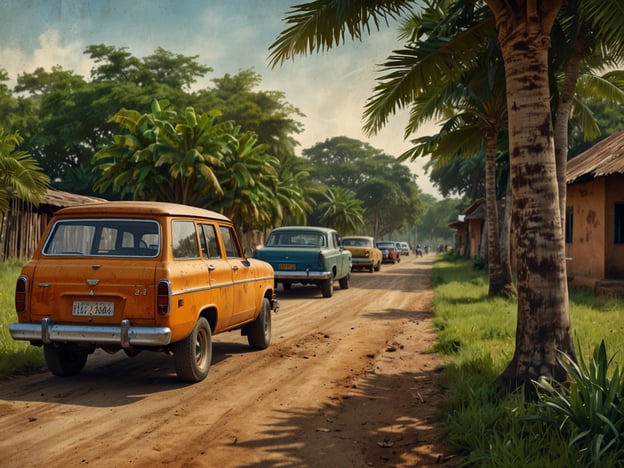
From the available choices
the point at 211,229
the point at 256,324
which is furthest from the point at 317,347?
the point at 211,229

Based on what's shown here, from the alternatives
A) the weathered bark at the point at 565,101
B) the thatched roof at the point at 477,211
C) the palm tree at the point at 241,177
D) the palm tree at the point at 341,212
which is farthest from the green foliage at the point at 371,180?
the weathered bark at the point at 565,101

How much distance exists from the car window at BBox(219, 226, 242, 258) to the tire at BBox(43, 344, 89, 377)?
225 cm

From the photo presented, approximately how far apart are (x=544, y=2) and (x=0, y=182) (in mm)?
15660

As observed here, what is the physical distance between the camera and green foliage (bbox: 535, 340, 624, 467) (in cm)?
385

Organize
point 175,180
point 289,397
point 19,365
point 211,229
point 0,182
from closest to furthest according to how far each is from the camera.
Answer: point 289,397, point 19,365, point 211,229, point 0,182, point 175,180

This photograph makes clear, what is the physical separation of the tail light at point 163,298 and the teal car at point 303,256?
9.97 m

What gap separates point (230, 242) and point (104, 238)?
2.05 m

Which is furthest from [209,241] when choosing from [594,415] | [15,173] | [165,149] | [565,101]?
[165,149]

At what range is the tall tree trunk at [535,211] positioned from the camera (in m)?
5.57

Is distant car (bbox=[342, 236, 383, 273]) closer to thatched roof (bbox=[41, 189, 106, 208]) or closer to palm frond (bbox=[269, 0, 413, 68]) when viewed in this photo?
thatched roof (bbox=[41, 189, 106, 208])

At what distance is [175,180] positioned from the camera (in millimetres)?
28500

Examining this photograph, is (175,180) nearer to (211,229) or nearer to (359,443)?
(211,229)

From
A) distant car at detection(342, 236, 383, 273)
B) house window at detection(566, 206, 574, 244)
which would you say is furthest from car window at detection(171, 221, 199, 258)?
distant car at detection(342, 236, 383, 273)

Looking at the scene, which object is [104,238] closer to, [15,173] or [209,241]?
[209,241]
